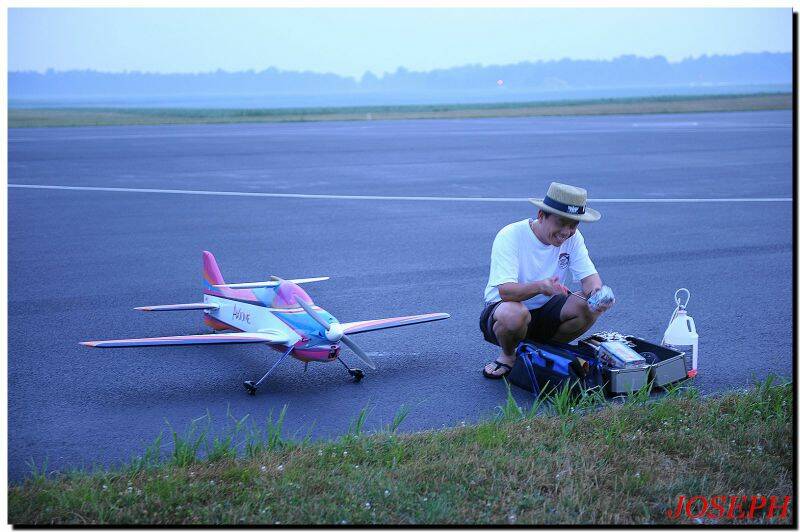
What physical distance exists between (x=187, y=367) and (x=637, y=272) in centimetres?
499

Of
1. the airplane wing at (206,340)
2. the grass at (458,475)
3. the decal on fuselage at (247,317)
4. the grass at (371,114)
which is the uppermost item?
the grass at (371,114)

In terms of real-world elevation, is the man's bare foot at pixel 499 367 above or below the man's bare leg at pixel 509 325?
below

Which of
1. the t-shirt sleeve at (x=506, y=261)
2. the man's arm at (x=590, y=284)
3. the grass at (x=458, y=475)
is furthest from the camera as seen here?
the man's arm at (x=590, y=284)

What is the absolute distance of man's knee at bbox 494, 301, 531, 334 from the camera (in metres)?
5.75

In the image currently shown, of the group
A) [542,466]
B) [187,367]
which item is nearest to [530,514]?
[542,466]

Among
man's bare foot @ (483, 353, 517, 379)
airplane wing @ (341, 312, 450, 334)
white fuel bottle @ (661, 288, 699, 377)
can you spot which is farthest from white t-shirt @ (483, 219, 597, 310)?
white fuel bottle @ (661, 288, 699, 377)

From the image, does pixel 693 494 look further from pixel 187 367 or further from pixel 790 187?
pixel 790 187

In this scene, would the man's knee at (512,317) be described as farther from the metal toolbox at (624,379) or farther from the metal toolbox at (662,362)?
the metal toolbox at (662,362)

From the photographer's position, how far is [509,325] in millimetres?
5770

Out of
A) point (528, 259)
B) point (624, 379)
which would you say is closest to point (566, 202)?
point (528, 259)

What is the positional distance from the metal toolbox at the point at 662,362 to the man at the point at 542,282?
0.42m

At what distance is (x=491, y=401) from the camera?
217 inches

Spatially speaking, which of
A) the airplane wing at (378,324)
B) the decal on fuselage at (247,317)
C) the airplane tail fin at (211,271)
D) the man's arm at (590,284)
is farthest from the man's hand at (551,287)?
the airplane tail fin at (211,271)

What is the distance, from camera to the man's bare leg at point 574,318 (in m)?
5.81
